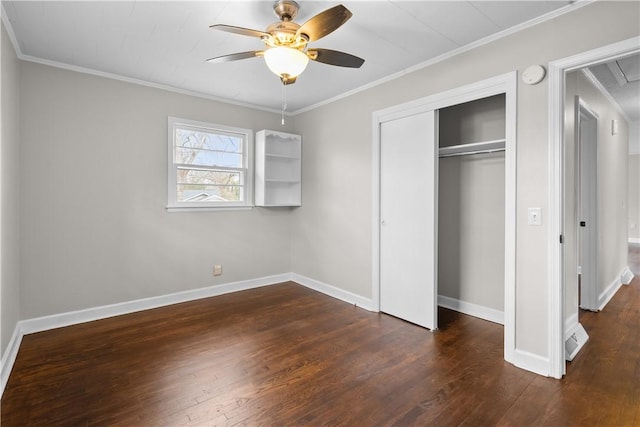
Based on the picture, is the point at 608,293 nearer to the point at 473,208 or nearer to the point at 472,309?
the point at 472,309

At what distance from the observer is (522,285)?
2.41m

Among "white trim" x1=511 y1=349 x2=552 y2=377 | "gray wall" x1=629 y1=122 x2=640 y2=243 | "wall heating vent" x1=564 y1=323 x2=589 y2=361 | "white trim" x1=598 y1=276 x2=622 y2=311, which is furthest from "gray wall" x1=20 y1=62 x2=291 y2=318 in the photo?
"gray wall" x1=629 y1=122 x2=640 y2=243

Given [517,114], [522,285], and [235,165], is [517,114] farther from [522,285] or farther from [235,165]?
[235,165]

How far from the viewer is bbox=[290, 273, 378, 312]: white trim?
148 inches

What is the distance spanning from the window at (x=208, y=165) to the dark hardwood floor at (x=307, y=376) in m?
1.50

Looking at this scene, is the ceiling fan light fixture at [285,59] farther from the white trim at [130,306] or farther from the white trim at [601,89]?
the white trim at [130,306]

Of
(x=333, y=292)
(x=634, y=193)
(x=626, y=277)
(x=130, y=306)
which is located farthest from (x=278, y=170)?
(x=634, y=193)

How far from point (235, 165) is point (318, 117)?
1314mm

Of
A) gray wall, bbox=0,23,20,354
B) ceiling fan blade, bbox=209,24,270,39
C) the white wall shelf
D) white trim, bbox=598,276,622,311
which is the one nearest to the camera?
ceiling fan blade, bbox=209,24,270,39

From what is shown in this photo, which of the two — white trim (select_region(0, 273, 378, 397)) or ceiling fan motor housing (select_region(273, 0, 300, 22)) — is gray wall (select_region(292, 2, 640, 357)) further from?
ceiling fan motor housing (select_region(273, 0, 300, 22))

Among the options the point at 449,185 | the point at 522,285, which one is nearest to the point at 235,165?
the point at 449,185

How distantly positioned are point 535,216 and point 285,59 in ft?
6.74

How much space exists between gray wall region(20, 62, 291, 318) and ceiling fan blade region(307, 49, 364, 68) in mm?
2344

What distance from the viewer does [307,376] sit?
2285mm
